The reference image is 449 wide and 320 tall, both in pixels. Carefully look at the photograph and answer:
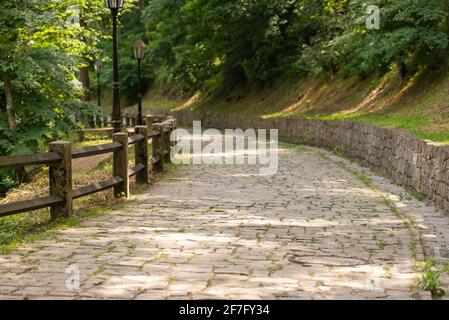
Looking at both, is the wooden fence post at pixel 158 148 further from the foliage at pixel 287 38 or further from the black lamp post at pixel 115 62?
the foliage at pixel 287 38

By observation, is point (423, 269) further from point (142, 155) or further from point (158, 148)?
point (158, 148)

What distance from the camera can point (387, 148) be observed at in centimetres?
1559

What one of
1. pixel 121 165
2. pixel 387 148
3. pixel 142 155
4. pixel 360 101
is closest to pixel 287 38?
pixel 360 101

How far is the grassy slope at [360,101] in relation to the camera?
18.2 meters

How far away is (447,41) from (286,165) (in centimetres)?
651

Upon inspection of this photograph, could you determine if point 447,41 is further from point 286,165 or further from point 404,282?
point 404,282

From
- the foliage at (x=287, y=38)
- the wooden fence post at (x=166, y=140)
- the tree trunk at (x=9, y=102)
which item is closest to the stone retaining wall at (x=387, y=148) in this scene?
the foliage at (x=287, y=38)

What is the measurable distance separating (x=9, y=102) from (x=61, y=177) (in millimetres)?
9722

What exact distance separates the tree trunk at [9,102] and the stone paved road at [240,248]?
6.88m

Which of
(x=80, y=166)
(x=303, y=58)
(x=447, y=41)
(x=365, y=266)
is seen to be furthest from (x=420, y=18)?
(x=365, y=266)

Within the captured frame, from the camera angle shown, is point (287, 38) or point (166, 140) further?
point (287, 38)

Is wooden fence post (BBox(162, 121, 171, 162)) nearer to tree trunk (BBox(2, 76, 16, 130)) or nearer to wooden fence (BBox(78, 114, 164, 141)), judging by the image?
wooden fence (BBox(78, 114, 164, 141))

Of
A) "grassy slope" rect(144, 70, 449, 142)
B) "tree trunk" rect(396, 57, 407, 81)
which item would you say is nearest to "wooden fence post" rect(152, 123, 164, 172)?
"grassy slope" rect(144, 70, 449, 142)
